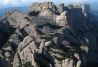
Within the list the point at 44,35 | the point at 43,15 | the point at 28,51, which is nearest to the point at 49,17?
the point at 43,15

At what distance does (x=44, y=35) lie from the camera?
16325cm

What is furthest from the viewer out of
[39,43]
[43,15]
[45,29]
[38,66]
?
[43,15]

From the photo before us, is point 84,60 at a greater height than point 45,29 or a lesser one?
lesser

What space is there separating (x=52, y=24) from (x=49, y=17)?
4872 millimetres

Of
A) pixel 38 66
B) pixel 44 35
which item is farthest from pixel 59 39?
pixel 38 66

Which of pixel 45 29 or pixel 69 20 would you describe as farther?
pixel 69 20

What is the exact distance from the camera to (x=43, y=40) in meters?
159

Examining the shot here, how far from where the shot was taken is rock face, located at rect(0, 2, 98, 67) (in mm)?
151387

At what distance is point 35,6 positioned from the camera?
198 m

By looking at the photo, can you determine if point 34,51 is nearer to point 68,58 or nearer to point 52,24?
point 68,58

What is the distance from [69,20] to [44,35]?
79.9 feet

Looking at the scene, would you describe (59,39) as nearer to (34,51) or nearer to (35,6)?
(34,51)

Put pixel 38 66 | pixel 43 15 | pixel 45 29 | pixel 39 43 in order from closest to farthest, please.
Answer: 1. pixel 38 66
2. pixel 39 43
3. pixel 45 29
4. pixel 43 15

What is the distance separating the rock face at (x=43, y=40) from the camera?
497 feet
